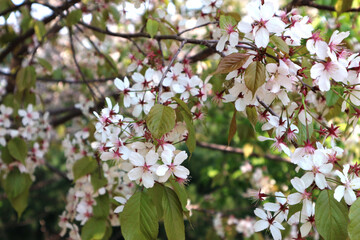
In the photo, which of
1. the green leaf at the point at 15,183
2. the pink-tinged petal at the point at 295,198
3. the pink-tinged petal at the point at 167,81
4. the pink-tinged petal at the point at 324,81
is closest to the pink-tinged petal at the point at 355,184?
the pink-tinged petal at the point at 295,198

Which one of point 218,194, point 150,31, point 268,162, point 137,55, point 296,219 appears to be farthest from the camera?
point 218,194

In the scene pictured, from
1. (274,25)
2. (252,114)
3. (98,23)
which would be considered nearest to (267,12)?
(274,25)

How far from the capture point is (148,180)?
2.69ft

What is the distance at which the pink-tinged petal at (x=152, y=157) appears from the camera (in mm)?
809

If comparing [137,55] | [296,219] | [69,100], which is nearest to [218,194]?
[69,100]

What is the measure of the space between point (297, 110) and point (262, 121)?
0.11 meters

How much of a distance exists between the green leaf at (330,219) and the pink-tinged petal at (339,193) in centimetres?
2

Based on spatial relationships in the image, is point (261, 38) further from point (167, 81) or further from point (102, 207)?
point (102, 207)

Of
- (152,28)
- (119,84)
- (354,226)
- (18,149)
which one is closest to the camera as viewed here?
(354,226)

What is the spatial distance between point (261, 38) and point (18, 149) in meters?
1.23

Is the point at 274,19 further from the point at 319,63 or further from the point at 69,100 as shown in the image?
the point at 69,100

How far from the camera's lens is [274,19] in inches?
33.3

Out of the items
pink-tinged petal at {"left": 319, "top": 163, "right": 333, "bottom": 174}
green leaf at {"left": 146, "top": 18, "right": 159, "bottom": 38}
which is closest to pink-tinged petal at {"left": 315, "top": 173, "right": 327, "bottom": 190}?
pink-tinged petal at {"left": 319, "top": 163, "right": 333, "bottom": 174}

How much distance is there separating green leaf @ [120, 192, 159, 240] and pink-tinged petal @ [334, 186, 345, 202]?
0.39 m
